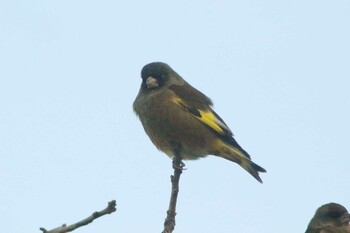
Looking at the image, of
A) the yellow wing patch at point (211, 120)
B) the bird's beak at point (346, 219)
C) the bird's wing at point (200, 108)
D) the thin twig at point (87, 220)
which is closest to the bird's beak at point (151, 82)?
the bird's wing at point (200, 108)

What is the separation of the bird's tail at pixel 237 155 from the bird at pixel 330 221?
1362mm

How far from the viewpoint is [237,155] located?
9.00 m

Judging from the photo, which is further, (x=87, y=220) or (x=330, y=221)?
(x=330, y=221)

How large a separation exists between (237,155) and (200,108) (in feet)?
2.79

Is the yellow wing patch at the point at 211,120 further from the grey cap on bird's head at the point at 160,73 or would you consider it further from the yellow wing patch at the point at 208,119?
the grey cap on bird's head at the point at 160,73

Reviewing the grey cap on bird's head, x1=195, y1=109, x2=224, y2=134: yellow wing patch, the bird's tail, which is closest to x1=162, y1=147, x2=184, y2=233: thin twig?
the bird's tail

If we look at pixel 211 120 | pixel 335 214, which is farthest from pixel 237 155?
pixel 335 214

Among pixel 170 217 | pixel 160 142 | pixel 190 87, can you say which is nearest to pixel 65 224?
pixel 170 217

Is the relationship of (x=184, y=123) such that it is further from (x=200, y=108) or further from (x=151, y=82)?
(x=151, y=82)

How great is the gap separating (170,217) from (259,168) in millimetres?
5075

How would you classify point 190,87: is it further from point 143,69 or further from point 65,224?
point 65,224

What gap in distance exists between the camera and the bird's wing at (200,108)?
9125 millimetres

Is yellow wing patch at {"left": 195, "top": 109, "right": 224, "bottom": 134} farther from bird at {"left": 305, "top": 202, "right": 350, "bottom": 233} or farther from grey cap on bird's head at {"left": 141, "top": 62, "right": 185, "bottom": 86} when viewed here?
bird at {"left": 305, "top": 202, "right": 350, "bottom": 233}

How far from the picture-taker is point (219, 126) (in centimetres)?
920
